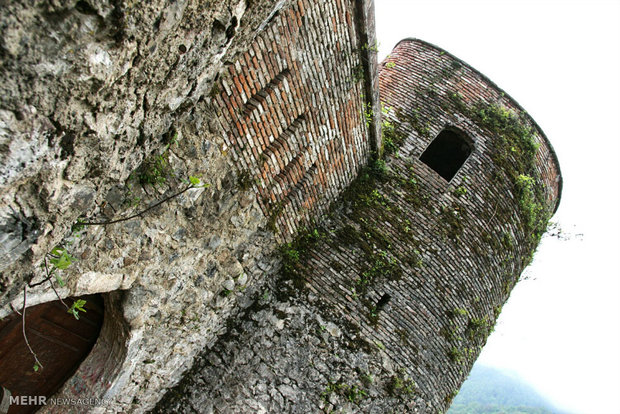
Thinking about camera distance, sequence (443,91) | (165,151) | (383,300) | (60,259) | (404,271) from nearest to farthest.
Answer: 1. (60,259)
2. (165,151)
3. (383,300)
4. (404,271)
5. (443,91)

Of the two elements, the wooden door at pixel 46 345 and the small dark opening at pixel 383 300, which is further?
the small dark opening at pixel 383 300

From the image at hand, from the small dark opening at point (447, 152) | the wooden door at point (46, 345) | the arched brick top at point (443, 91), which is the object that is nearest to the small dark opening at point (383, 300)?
the arched brick top at point (443, 91)

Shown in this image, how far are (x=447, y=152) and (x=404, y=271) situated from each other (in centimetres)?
329

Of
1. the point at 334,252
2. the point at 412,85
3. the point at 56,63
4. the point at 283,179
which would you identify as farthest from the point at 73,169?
the point at 412,85

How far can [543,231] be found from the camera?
679cm

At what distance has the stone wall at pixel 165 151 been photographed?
5.39 ft

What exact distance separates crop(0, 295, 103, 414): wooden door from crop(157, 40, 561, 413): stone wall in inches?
41.8

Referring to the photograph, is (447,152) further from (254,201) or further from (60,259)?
(60,259)

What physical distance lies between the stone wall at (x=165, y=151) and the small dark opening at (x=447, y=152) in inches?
74.8

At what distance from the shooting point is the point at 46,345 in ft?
12.0

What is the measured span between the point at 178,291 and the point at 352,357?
81.8 inches

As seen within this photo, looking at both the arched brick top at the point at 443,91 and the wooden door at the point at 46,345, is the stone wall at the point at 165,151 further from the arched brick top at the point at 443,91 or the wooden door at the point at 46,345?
the arched brick top at the point at 443,91

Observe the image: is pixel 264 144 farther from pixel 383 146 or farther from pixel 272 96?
pixel 383 146

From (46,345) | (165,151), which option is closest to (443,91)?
(165,151)
